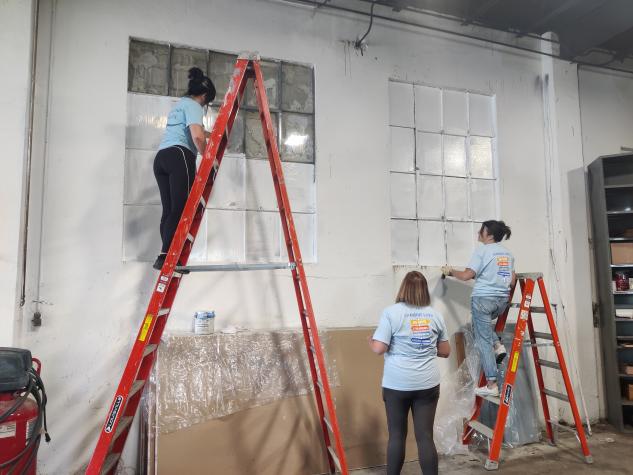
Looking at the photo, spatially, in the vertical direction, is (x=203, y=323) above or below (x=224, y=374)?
above

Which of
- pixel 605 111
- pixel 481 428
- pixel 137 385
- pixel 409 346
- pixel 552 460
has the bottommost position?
pixel 552 460

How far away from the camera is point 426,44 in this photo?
11.7ft

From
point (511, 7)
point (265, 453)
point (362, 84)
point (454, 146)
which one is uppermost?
point (511, 7)

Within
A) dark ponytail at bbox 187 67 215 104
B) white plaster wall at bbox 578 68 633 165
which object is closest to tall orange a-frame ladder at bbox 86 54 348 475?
dark ponytail at bbox 187 67 215 104

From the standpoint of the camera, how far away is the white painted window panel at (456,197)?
3574 millimetres

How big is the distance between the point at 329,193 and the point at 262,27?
129cm

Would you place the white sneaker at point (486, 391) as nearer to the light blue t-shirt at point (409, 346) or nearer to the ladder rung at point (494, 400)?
the ladder rung at point (494, 400)

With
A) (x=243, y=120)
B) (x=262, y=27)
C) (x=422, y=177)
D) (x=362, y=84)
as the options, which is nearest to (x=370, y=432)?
(x=422, y=177)

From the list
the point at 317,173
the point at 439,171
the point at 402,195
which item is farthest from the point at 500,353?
the point at 317,173

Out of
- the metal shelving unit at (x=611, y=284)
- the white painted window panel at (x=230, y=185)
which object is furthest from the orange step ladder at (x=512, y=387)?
the white painted window panel at (x=230, y=185)

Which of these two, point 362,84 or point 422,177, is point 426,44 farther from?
point 422,177

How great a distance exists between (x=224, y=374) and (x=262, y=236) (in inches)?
38.1

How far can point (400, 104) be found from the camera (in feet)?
11.5

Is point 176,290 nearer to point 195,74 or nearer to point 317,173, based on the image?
point 195,74
